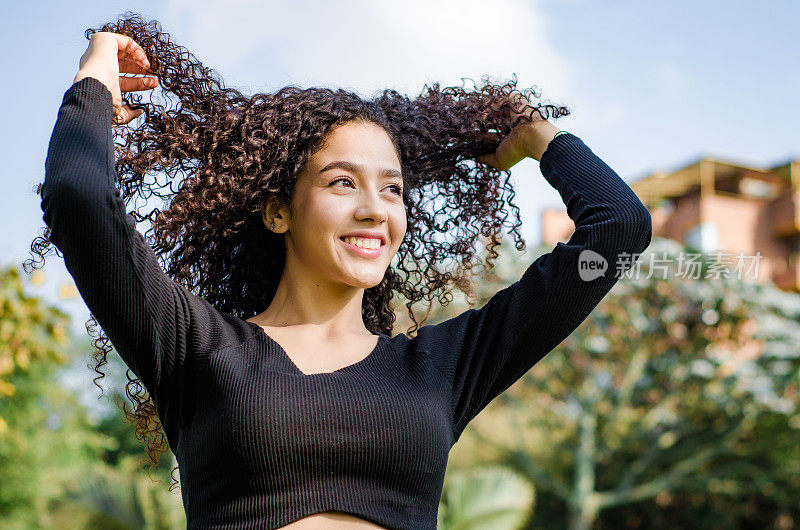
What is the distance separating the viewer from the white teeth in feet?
6.75

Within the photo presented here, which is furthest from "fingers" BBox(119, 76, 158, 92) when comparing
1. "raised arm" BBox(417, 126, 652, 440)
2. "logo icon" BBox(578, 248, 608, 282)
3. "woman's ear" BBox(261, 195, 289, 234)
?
"logo icon" BBox(578, 248, 608, 282)

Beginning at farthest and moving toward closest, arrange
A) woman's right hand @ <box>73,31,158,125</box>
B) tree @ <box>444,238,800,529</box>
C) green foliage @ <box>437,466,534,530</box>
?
tree @ <box>444,238,800,529</box>, green foliage @ <box>437,466,534,530</box>, woman's right hand @ <box>73,31,158,125</box>

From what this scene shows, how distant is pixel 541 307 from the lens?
6.37 ft

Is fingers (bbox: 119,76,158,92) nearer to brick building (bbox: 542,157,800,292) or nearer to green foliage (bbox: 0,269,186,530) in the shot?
green foliage (bbox: 0,269,186,530)

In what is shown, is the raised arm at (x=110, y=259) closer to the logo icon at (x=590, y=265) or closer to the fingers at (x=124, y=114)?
the fingers at (x=124, y=114)

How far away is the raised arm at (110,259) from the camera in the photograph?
1.59m

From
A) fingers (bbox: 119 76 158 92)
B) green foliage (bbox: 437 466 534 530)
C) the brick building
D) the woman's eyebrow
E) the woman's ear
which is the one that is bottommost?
green foliage (bbox: 437 466 534 530)

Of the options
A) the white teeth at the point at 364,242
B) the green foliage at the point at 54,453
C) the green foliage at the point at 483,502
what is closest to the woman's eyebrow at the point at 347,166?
the white teeth at the point at 364,242

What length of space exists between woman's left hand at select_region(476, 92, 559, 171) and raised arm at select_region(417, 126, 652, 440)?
0.70 ft

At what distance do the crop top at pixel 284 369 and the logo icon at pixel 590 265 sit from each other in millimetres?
13

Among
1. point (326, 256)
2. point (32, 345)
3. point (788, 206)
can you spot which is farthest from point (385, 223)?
point (788, 206)

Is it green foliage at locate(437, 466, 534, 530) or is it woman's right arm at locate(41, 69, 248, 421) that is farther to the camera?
green foliage at locate(437, 466, 534, 530)

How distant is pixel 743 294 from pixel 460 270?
11327 mm

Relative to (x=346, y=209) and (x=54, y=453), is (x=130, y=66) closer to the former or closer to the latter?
(x=346, y=209)
